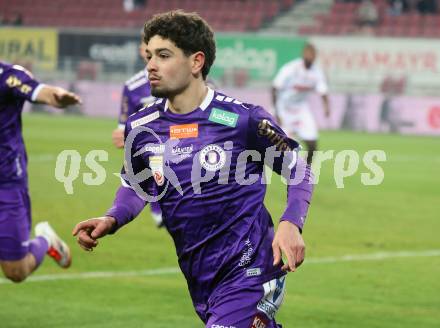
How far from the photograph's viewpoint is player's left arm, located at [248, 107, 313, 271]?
507 cm

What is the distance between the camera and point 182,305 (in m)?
9.44

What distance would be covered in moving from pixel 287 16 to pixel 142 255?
1276 inches

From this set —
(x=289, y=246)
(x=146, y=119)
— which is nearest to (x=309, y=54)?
(x=146, y=119)

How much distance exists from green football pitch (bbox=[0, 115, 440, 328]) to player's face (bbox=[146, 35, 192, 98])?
11.4 ft

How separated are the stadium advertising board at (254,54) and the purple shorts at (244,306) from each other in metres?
32.5

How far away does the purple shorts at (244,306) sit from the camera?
537 cm

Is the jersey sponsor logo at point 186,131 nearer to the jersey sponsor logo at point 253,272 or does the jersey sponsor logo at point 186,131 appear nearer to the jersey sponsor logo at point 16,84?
the jersey sponsor logo at point 253,272

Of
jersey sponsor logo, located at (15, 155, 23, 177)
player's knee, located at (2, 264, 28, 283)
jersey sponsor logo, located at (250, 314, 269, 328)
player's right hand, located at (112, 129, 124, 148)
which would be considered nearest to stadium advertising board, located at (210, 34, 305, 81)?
player's right hand, located at (112, 129, 124, 148)

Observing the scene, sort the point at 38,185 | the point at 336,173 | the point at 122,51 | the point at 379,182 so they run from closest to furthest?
the point at 38,185
the point at 379,182
the point at 336,173
the point at 122,51

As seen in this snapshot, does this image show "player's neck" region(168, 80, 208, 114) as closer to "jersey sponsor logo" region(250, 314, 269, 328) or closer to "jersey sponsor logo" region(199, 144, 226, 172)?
"jersey sponsor logo" region(199, 144, 226, 172)

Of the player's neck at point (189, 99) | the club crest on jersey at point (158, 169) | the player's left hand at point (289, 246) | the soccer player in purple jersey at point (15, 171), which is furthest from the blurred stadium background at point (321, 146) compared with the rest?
the player's left hand at point (289, 246)

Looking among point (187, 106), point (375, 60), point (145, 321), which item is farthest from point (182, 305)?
point (375, 60)

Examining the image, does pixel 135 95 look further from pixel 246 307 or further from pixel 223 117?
pixel 246 307

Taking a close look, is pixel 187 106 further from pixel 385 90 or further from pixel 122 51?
pixel 122 51
